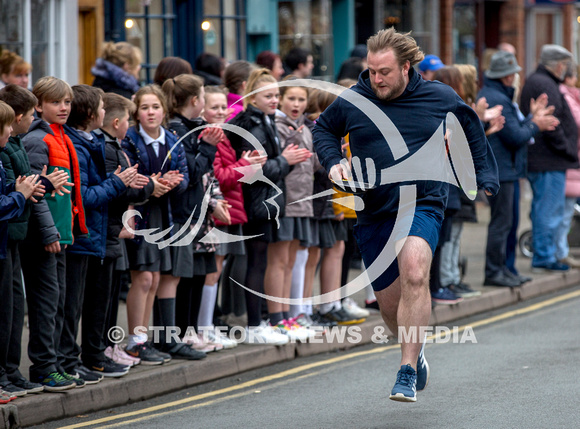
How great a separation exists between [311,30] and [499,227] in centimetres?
669

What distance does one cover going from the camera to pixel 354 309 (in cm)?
991

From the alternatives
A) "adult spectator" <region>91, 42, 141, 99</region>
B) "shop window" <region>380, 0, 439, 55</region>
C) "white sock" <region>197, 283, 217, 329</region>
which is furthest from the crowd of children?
"shop window" <region>380, 0, 439, 55</region>

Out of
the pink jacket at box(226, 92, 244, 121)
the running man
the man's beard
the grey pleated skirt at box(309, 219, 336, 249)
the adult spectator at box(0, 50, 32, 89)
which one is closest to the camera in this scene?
the running man

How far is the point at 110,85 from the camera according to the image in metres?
10.6

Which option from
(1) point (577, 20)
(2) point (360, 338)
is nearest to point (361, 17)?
(1) point (577, 20)

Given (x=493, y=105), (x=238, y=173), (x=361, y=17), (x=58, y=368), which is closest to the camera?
(x=58, y=368)

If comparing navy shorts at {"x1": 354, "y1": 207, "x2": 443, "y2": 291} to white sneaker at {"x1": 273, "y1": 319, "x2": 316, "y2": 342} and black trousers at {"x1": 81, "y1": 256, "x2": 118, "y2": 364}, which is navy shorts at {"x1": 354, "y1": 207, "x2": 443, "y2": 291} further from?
white sneaker at {"x1": 273, "y1": 319, "x2": 316, "y2": 342}

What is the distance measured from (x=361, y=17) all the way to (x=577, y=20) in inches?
300

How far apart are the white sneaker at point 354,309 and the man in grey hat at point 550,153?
373 centimetres

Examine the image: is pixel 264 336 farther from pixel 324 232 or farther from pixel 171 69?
pixel 171 69

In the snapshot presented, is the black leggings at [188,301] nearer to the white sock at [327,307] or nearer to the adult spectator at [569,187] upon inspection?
the white sock at [327,307]

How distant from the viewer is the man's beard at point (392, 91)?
6.62 metres

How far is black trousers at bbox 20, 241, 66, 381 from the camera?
7055mm

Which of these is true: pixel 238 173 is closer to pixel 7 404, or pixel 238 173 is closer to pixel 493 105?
pixel 7 404
